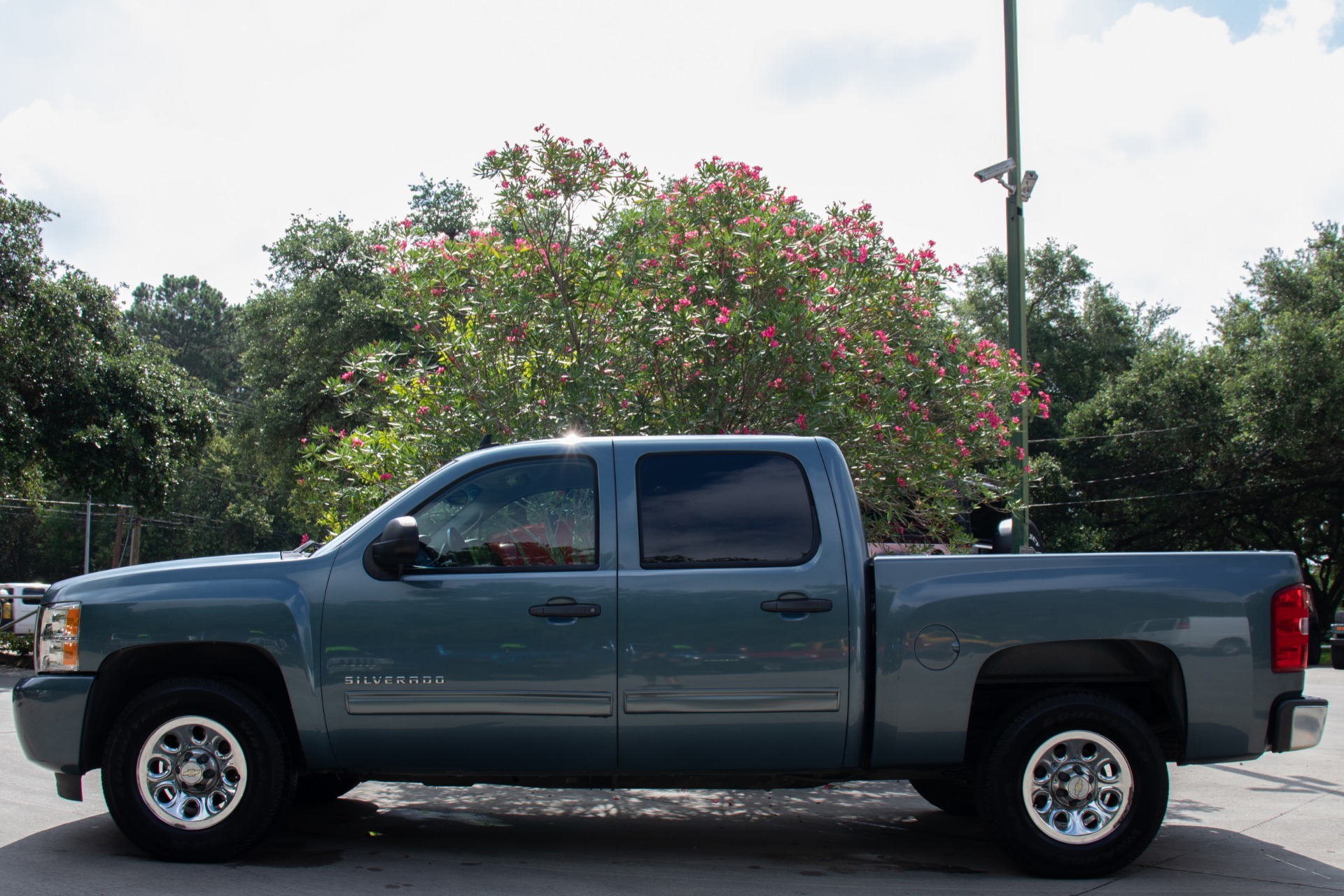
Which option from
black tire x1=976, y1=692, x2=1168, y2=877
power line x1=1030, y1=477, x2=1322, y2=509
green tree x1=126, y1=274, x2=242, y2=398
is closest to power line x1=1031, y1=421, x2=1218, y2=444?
power line x1=1030, y1=477, x2=1322, y2=509

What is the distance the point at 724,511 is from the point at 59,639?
3.20 metres

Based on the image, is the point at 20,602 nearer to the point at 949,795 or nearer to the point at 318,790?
the point at 318,790

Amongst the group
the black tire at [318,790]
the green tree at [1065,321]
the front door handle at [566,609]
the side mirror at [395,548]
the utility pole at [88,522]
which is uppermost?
the green tree at [1065,321]

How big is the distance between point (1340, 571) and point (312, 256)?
30.5 metres

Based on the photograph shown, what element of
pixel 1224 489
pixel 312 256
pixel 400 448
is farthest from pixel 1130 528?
pixel 400 448

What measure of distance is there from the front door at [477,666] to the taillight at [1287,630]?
119 inches

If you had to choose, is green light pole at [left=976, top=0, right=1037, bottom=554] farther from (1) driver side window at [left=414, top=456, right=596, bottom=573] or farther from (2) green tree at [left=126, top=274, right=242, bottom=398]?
(2) green tree at [left=126, top=274, right=242, bottom=398]

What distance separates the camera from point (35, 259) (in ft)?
60.6

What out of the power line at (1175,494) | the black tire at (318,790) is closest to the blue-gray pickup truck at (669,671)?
the black tire at (318,790)

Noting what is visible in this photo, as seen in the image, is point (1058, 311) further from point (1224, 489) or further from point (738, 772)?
point (738, 772)

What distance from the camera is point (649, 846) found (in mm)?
5969

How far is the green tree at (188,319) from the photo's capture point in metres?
92.3

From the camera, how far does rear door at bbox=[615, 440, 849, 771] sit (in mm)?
5199

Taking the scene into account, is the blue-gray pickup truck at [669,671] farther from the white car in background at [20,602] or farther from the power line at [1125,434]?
the white car in background at [20,602]
